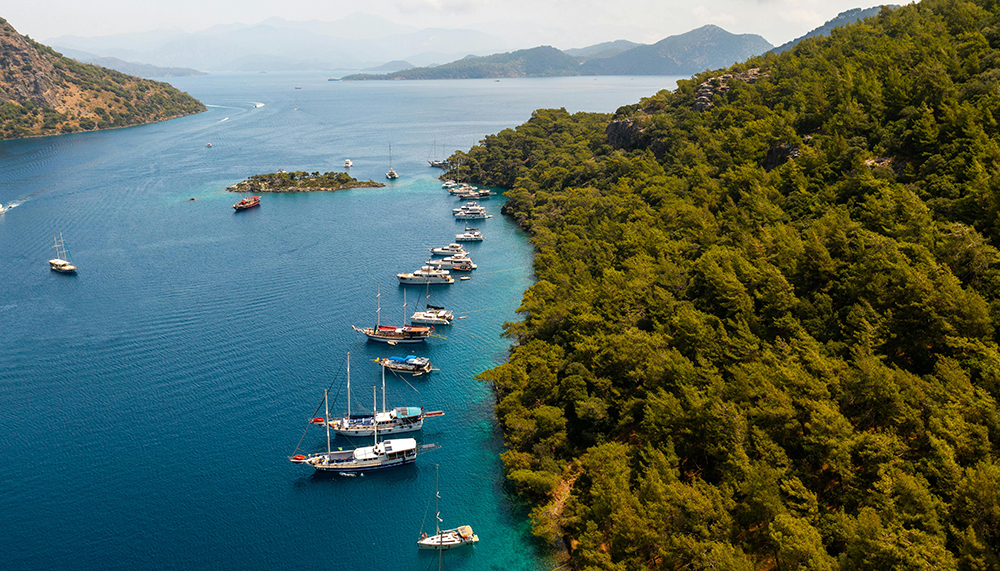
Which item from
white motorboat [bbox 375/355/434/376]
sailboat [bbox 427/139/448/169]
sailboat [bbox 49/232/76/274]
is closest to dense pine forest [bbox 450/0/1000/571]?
white motorboat [bbox 375/355/434/376]

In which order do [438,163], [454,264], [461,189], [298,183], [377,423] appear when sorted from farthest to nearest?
[438,163], [298,183], [461,189], [454,264], [377,423]

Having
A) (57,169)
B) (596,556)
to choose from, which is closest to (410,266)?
(596,556)

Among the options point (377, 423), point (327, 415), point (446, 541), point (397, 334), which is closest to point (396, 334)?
point (397, 334)

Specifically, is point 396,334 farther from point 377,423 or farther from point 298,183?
point 298,183

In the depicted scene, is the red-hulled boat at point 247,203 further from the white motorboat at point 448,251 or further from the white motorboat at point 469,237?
the white motorboat at point 448,251

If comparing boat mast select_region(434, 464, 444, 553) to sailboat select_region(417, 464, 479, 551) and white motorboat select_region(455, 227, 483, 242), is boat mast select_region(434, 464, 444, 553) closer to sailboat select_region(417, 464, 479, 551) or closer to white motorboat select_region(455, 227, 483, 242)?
sailboat select_region(417, 464, 479, 551)
